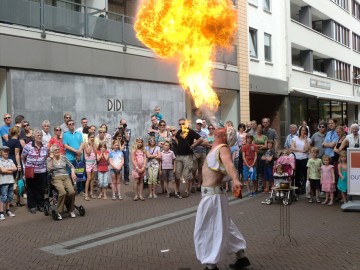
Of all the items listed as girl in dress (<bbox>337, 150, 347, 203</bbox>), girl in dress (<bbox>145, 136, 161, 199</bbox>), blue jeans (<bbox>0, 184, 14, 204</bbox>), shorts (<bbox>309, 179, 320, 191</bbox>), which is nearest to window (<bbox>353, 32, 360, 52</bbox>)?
shorts (<bbox>309, 179, 320, 191</bbox>)

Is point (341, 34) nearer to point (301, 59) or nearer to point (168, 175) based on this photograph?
point (301, 59)

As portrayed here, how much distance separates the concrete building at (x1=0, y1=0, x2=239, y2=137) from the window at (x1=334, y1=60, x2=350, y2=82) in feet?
77.3

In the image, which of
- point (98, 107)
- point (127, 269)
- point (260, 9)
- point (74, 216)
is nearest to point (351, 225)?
point (127, 269)

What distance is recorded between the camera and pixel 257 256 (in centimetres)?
662

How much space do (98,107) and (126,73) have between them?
188cm

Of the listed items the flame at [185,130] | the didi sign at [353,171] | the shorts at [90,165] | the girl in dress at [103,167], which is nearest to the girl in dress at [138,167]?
the girl in dress at [103,167]

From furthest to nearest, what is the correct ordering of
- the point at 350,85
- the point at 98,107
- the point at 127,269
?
the point at 350,85 → the point at 98,107 → the point at 127,269

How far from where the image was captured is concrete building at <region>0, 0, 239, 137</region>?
13.6 meters

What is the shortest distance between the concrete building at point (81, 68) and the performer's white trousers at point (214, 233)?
361 inches

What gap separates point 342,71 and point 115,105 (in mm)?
29112

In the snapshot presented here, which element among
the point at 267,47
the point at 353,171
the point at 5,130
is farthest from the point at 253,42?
the point at 5,130

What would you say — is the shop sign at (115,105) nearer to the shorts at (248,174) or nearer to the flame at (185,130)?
the flame at (185,130)

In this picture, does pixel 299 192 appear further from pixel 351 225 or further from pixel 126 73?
pixel 126 73

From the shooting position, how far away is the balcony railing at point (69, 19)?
45.2 ft
